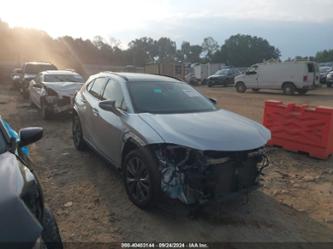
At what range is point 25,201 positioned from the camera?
2.31m

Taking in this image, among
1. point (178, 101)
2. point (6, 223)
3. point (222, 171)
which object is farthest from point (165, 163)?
point (6, 223)

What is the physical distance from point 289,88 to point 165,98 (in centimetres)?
1756

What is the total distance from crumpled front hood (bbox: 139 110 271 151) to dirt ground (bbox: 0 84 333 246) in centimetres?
82

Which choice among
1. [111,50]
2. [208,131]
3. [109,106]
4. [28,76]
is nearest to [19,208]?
[208,131]

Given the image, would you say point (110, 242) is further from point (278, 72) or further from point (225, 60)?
point (225, 60)

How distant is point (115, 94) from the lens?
5273mm

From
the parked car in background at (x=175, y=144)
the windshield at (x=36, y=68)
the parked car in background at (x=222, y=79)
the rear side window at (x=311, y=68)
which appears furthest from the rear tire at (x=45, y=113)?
the parked car in background at (x=222, y=79)

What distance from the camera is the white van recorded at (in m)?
20.1

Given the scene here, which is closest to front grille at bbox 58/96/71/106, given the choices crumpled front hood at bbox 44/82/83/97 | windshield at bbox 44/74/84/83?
crumpled front hood at bbox 44/82/83/97

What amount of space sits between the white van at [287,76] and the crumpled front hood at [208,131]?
677 inches

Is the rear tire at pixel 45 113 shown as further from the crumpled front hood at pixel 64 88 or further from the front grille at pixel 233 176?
the front grille at pixel 233 176

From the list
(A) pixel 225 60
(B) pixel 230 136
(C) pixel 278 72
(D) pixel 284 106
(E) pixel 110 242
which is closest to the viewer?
(E) pixel 110 242

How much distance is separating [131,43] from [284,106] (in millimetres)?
105469

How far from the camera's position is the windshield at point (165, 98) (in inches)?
188
